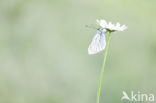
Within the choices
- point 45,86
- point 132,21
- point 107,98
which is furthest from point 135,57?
point 45,86

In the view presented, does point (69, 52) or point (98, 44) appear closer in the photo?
point (98, 44)

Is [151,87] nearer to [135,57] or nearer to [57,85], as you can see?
[135,57]

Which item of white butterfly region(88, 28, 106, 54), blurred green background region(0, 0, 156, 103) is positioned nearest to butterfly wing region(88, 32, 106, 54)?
white butterfly region(88, 28, 106, 54)

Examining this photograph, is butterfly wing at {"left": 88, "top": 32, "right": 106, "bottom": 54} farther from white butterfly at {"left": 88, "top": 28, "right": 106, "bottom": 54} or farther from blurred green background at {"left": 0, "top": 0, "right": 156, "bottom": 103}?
blurred green background at {"left": 0, "top": 0, "right": 156, "bottom": 103}

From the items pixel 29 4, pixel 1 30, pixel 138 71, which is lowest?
pixel 138 71

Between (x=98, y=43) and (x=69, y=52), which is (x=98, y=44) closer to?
(x=98, y=43)

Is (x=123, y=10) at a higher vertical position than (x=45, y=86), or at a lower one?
higher

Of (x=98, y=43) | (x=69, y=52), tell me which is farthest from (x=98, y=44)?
(x=69, y=52)

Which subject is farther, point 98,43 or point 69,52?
→ point 69,52
